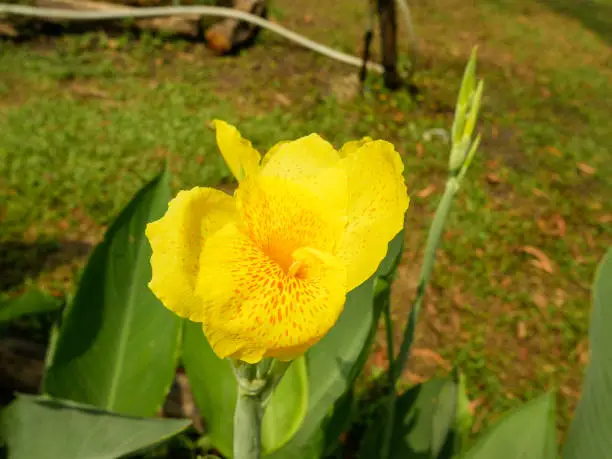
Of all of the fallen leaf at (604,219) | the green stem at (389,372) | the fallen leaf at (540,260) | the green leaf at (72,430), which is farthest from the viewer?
the fallen leaf at (604,219)

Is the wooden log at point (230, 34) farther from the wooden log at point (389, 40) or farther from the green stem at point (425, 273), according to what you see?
the green stem at point (425, 273)

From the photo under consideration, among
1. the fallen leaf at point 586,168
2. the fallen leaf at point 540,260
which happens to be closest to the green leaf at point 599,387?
the fallen leaf at point 540,260

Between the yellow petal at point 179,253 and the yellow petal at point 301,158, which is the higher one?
the yellow petal at point 301,158

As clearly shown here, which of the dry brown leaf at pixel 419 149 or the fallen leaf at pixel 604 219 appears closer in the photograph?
the fallen leaf at pixel 604 219

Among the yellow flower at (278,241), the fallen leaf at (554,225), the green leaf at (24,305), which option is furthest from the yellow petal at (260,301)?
the fallen leaf at (554,225)

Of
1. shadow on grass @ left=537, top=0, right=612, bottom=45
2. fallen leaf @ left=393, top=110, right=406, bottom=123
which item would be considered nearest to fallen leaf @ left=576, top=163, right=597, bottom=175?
fallen leaf @ left=393, top=110, right=406, bottom=123

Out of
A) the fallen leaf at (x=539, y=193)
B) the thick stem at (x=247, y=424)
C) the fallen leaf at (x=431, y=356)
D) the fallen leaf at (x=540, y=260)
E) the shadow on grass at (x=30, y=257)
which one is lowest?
the shadow on grass at (x=30, y=257)

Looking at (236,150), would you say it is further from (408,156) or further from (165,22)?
(165,22)

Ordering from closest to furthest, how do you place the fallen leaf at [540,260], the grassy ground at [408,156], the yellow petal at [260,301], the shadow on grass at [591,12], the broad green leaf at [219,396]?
the yellow petal at [260,301] < the broad green leaf at [219,396] < the grassy ground at [408,156] < the fallen leaf at [540,260] < the shadow on grass at [591,12]
